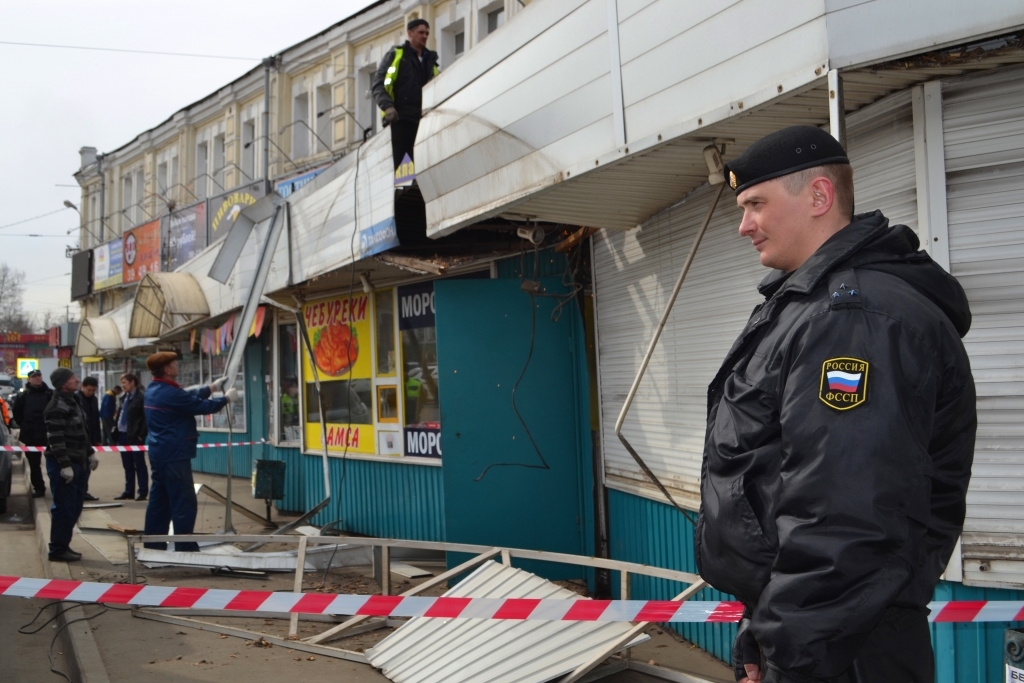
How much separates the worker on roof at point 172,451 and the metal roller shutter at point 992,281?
22.5 ft

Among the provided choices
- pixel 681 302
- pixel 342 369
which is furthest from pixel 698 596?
pixel 342 369

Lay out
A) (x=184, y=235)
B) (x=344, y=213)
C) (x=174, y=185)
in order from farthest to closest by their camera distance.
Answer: (x=174, y=185)
(x=184, y=235)
(x=344, y=213)

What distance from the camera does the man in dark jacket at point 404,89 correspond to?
24.3ft

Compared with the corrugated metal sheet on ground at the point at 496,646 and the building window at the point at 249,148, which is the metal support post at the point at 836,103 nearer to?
the corrugated metal sheet on ground at the point at 496,646

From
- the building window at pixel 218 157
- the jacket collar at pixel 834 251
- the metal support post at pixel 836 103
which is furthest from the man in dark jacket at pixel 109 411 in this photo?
the jacket collar at pixel 834 251

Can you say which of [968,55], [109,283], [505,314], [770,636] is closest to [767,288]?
[770,636]

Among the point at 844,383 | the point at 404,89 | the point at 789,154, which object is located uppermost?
the point at 404,89

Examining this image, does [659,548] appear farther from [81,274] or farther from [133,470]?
[81,274]

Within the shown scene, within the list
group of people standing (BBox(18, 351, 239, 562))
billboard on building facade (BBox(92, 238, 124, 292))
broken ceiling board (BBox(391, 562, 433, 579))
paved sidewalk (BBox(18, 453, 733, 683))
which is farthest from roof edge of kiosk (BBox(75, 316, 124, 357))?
broken ceiling board (BBox(391, 562, 433, 579))

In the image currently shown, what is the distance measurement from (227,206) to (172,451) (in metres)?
16.0

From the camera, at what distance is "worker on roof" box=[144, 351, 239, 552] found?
8.16 meters

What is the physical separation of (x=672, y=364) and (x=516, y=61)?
213cm

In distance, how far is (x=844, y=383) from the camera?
1598mm

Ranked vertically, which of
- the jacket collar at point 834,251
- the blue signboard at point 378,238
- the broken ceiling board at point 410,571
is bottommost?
the broken ceiling board at point 410,571
